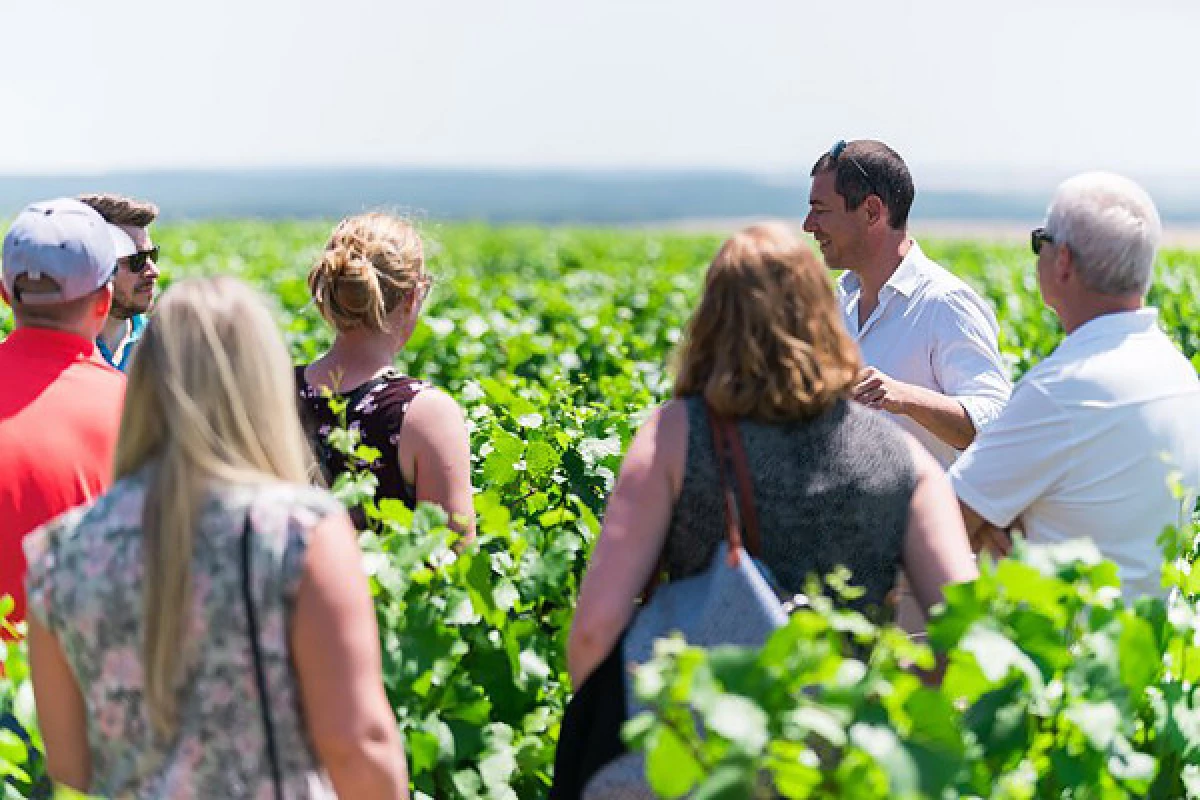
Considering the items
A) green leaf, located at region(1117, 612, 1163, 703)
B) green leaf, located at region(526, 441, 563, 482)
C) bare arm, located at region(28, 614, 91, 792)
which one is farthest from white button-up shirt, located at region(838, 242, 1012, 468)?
bare arm, located at region(28, 614, 91, 792)

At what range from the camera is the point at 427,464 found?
12.0 feet

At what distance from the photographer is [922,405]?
4.14 meters

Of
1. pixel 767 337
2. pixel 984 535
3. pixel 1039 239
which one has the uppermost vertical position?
pixel 1039 239

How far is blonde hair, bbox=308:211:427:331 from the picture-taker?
3.72 metres

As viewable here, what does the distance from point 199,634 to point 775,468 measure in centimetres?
93

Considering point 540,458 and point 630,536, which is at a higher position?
point 630,536

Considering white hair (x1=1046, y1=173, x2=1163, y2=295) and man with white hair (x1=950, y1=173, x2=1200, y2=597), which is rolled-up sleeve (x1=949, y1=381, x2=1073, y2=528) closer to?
man with white hair (x1=950, y1=173, x2=1200, y2=597)

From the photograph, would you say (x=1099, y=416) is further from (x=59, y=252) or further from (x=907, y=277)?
(x=59, y=252)

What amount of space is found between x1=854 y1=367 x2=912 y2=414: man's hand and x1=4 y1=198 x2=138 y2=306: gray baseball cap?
174 cm

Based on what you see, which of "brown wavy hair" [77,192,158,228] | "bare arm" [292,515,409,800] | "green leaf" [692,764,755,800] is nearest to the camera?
"green leaf" [692,764,755,800]

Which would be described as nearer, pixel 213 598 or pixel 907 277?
pixel 213 598

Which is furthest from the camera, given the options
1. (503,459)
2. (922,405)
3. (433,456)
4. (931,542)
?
(503,459)

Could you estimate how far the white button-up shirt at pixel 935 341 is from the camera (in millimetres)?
4367

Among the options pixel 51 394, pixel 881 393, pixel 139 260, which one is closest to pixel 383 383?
pixel 51 394
